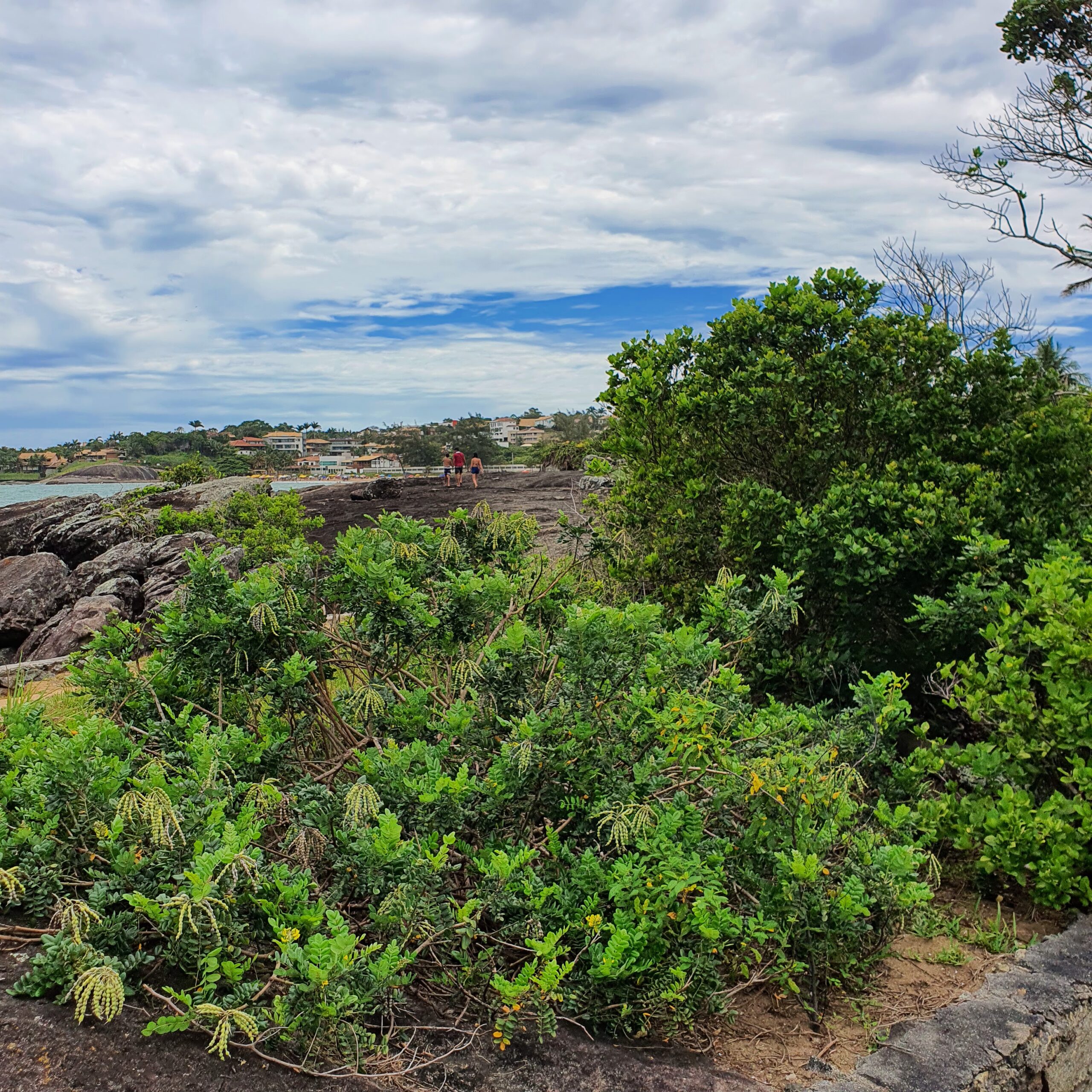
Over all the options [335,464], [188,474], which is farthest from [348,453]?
[188,474]

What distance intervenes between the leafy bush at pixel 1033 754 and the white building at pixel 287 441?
79.9 metres

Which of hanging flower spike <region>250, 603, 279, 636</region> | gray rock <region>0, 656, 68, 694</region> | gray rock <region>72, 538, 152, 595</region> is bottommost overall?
gray rock <region>0, 656, 68, 694</region>

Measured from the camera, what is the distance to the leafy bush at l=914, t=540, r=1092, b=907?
11.3 ft

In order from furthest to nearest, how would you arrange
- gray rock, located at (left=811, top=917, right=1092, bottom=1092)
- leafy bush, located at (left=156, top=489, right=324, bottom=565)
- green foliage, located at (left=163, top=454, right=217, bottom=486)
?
green foliage, located at (left=163, top=454, right=217, bottom=486) → leafy bush, located at (left=156, top=489, right=324, bottom=565) → gray rock, located at (left=811, top=917, right=1092, bottom=1092)

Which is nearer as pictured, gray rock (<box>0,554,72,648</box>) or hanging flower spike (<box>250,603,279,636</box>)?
hanging flower spike (<box>250,603,279,636</box>)

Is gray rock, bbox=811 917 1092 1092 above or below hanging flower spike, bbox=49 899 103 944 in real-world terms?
below

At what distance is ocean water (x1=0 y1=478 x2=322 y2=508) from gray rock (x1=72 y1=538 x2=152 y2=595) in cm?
979

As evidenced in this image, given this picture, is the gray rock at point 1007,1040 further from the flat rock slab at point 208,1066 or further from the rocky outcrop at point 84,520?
the rocky outcrop at point 84,520

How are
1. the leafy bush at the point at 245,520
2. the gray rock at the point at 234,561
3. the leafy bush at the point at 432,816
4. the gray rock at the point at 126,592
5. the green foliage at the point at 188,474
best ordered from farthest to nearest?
the green foliage at the point at 188,474 → the leafy bush at the point at 245,520 → the gray rock at the point at 126,592 → the gray rock at the point at 234,561 → the leafy bush at the point at 432,816

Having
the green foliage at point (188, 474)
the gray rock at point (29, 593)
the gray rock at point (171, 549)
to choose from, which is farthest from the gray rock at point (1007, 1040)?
the green foliage at point (188, 474)

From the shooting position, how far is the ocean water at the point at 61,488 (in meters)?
28.9

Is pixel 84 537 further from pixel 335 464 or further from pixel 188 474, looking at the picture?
pixel 335 464

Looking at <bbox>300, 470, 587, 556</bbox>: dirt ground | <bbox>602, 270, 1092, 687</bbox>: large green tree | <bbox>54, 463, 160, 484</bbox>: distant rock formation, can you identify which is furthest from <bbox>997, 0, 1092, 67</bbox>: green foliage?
<bbox>54, 463, 160, 484</bbox>: distant rock formation

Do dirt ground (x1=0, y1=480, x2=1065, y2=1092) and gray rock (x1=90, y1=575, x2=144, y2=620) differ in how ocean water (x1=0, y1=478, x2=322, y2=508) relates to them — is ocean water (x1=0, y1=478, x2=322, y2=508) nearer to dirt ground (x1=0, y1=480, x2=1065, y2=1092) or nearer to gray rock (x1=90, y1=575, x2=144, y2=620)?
gray rock (x1=90, y1=575, x2=144, y2=620)
